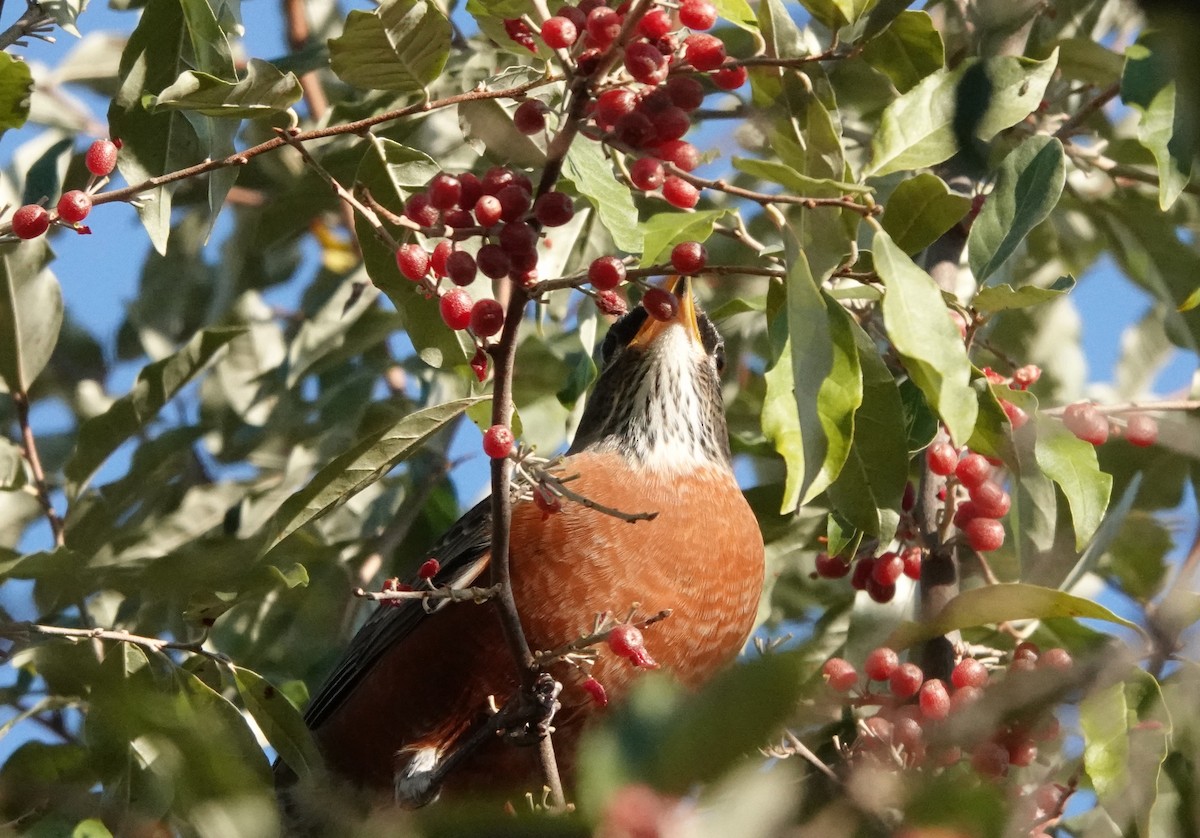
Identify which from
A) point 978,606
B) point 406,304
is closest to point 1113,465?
point 978,606

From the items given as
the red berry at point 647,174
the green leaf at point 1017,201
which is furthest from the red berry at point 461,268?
the green leaf at point 1017,201

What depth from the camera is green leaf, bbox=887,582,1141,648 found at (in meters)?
2.37

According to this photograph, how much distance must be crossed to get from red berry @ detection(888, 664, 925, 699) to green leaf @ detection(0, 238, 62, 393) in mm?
2087

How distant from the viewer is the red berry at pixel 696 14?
6.54ft

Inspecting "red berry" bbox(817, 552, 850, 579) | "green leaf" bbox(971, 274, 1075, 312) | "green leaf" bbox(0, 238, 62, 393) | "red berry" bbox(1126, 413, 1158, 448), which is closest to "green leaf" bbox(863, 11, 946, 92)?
"green leaf" bbox(971, 274, 1075, 312)

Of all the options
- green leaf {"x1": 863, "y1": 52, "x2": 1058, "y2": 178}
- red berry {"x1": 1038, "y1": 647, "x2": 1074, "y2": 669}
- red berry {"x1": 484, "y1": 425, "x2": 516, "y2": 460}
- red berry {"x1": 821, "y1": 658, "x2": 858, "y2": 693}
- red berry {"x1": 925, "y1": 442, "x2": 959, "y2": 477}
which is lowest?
red berry {"x1": 821, "y1": 658, "x2": 858, "y2": 693}

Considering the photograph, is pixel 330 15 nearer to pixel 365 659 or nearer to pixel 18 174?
pixel 18 174

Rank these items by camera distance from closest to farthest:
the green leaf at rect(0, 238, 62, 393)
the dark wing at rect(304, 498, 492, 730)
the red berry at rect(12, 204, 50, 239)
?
the red berry at rect(12, 204, 50, 239)
the dark wing at rect(304, 498, 492, 730)
the green leaf at rect(0, 238, 62, 393)

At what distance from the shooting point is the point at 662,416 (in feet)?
12.3

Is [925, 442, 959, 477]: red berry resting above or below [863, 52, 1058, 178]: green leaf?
below

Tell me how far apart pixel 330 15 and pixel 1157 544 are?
304 centimetres

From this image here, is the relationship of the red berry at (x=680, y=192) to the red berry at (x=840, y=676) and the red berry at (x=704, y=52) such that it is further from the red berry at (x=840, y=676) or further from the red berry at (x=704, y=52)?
the red berry at (x=840, y=676)

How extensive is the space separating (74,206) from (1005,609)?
1.69m

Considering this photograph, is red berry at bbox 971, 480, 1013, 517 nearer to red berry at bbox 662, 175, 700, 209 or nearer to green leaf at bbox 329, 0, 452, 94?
red berry at bbox 662, 175, 700, 209
